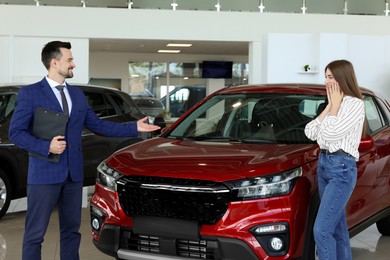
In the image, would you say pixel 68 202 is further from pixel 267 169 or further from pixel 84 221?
pixel 84 221

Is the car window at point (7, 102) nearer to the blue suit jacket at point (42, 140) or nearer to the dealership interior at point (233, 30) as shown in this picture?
the blue suit jacket at point (42, 140)

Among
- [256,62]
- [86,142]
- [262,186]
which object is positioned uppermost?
[256,62]

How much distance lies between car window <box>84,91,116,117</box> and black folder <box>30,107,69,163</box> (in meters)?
3.79

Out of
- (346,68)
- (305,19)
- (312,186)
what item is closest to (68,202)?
(312,186)

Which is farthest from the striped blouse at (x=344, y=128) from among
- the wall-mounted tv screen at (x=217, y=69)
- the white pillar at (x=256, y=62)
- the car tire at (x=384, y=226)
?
the wall-mounted tv screen at (x=217, y=69)

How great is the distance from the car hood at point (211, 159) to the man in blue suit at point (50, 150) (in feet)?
1.12

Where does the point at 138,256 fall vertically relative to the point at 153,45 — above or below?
below

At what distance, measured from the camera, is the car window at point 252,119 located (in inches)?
166

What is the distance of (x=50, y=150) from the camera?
328 centimetres

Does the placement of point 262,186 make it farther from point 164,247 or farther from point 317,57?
point 317,57

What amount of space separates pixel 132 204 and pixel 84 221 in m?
2.71

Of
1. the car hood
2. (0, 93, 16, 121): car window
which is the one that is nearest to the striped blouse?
the car hood

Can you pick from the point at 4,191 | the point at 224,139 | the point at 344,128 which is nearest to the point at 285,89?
the point at 224,139

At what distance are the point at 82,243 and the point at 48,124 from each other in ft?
6.65
